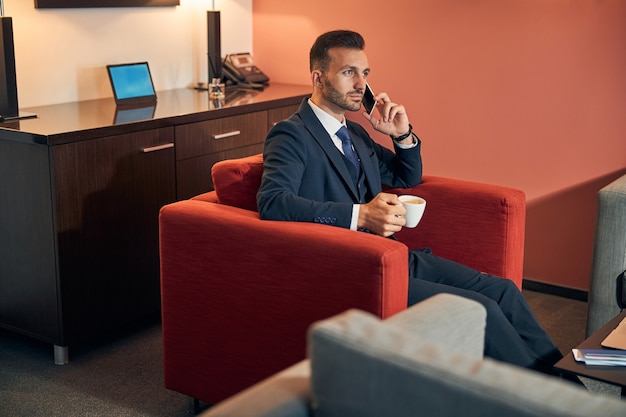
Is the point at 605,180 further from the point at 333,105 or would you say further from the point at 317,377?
the point at 317,377

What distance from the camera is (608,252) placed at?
3.03 meters

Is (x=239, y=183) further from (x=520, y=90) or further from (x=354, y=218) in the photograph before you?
(x=520, y=90)

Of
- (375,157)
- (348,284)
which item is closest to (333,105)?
(375,157)

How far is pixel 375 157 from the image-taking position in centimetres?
302

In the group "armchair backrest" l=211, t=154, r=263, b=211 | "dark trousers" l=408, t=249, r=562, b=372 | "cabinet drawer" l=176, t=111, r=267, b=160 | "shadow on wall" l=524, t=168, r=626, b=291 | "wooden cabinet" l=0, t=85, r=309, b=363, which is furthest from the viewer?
"shadow on wall" l=524, t=168, r=626, b=291

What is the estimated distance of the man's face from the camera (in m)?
2.83

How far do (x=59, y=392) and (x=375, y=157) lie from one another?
4.48ft

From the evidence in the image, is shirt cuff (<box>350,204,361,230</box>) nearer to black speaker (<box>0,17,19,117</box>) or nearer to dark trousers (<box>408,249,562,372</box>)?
dark trousers (<box>408,249,562,372</box>)

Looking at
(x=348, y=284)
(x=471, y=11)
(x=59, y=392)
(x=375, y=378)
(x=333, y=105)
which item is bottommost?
(x=59, y=392)

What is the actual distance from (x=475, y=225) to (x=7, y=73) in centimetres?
185

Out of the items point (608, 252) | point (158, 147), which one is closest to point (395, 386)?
point (608, 252)

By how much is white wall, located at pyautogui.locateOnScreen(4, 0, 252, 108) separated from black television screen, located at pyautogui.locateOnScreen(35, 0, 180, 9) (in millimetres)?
35

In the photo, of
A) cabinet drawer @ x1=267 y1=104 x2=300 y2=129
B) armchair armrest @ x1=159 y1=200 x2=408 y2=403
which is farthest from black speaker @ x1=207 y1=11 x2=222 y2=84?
armchair armrest @ x1=159 y1=200 x2=408 y2=403

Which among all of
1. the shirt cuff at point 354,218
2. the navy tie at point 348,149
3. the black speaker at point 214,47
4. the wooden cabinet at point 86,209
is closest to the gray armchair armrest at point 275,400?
the shirt cuff at point 354,218
